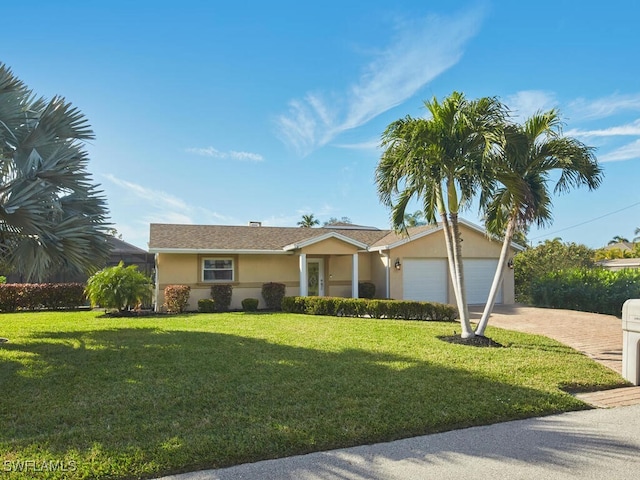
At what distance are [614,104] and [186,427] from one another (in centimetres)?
1691

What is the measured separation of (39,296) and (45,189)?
1216 cm

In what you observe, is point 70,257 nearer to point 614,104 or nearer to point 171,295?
point 171,295

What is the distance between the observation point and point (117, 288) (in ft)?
48.8

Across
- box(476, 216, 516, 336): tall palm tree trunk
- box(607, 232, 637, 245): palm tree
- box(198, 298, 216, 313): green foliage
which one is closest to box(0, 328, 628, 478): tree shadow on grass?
box(476, 216, 516, 336): tall palm tree trunk

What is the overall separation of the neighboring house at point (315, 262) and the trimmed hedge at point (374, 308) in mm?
1983

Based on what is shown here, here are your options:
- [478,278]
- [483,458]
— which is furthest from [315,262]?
[483,458]

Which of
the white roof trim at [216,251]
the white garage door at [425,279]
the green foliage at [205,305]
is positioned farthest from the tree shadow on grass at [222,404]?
the white garage door at [425,279]

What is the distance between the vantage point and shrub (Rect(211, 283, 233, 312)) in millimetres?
17125

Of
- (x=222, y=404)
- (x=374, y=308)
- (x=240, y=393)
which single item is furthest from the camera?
(x=374, y=308)

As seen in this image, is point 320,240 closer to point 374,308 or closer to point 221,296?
point 374,308

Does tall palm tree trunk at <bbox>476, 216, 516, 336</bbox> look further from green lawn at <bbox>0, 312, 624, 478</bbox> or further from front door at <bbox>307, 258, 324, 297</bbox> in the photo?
front door at <bbox>307, 258, 324, 297</bbox>

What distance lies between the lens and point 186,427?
4328mm

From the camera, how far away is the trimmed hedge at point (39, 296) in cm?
1689

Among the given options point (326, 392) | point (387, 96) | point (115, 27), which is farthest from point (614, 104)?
point (115, 27)
